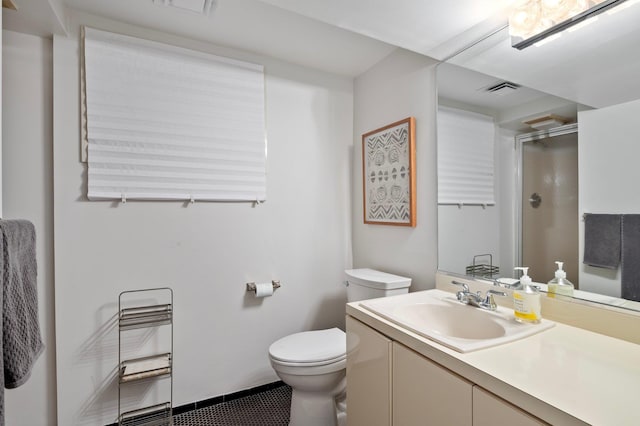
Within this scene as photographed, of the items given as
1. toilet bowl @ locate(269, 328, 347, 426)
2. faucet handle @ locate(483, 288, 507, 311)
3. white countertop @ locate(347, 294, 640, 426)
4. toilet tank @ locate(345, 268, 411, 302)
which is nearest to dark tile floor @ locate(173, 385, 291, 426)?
toilet bowl @ locate(269, 328, 347, 426)

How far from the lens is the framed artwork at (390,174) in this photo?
179cm

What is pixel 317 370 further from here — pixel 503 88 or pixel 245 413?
pixel 503 88

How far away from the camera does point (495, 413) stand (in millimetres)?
723

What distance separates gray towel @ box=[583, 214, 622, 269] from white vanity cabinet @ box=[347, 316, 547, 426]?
0.68 metres

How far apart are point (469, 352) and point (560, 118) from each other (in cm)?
94

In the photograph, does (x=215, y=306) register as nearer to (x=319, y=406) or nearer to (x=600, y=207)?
(x=319, y=406)

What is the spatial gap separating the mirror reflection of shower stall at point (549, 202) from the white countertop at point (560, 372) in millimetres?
264

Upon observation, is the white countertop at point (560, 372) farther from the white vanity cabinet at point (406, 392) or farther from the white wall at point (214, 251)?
the white wall at point (214, 251)

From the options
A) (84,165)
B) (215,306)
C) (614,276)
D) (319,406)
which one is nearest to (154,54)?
(84,165)

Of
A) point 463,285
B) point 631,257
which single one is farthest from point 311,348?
point 631,257

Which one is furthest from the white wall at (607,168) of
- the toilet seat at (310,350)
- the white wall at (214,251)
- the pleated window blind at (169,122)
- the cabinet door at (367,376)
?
the pleated window blind at (169,122)

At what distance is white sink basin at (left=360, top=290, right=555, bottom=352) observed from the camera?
102cm

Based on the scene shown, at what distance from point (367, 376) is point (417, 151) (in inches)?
48.6

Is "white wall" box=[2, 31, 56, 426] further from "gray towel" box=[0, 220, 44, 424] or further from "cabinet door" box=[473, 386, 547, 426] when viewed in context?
"cabinet door" box=[473, 386, 547, 426]
